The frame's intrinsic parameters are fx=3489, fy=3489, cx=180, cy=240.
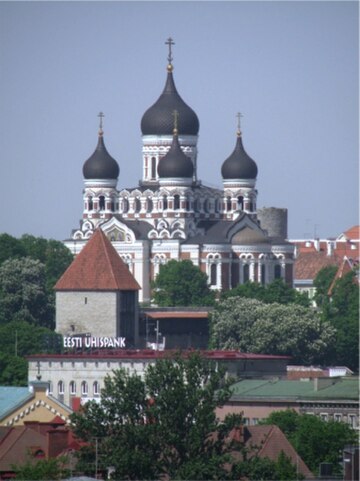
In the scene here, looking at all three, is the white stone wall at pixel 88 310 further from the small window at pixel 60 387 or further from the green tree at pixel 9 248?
the green tree at pixel 9 248

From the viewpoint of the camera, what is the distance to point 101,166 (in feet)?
614

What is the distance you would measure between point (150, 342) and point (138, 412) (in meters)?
66.9

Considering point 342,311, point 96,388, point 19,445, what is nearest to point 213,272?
point 342,311

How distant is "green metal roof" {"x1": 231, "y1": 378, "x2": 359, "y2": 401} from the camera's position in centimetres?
10819

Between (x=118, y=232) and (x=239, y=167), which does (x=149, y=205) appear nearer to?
(x=118, y=232)

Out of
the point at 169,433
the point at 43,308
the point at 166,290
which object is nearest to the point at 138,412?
the point at 169,433

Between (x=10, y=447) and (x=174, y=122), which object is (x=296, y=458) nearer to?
(x=10, y=447)

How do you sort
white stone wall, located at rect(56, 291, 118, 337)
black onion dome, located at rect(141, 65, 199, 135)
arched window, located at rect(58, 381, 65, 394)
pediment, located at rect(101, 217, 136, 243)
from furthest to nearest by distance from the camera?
black onion dome, located at rect(141, 65, 199, 135)
pediment, located at rect(101, 217, 136, 243)
white stone wall, located at rect(56, 291, 118, 337)
arched window, located at rect(58, 381, 65, 394)

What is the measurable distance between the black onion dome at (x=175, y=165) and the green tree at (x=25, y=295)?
63.9ft

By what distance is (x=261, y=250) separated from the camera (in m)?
181

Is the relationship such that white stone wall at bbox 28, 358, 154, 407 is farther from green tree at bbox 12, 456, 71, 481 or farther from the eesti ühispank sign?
green tree at bbox 12, 456, 71, 481

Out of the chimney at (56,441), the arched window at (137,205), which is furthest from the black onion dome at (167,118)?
the chimney at (56,441)

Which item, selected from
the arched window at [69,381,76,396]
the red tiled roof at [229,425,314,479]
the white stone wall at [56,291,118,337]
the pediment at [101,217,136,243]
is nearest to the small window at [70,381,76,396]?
the arched window at [69,381,76,396]

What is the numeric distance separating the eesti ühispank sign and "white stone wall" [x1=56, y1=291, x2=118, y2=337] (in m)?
2.40
